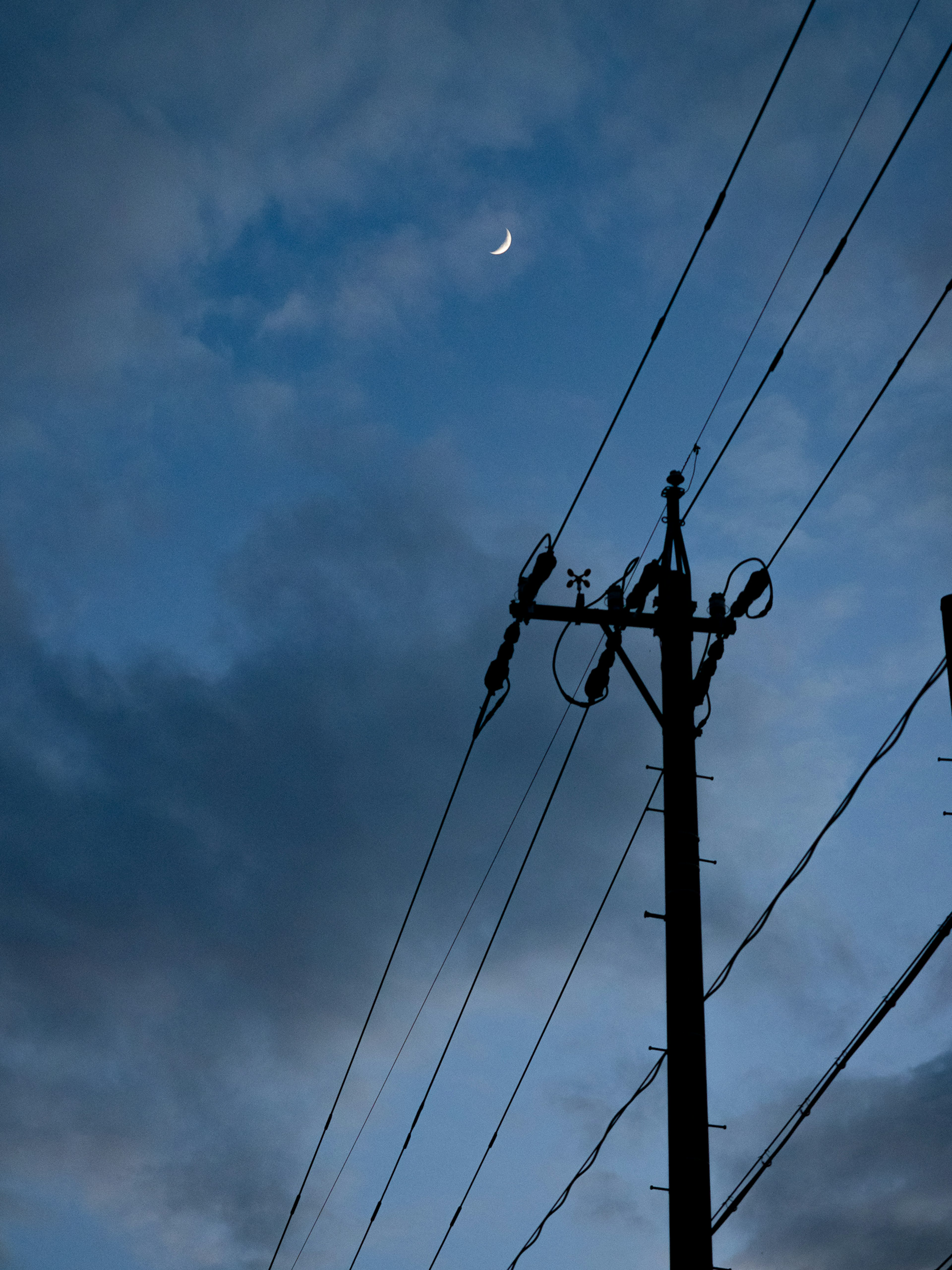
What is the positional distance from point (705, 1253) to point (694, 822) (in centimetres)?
316

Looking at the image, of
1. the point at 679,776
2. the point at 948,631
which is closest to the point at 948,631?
the point at 948,631

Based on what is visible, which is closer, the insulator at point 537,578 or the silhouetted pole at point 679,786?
the silhouetted pole at point 679,786

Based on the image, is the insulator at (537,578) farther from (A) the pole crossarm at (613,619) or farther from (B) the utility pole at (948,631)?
(B) the utility pole at (948,631)

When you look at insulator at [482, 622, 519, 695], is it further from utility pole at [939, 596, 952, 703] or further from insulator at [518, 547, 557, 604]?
utility pole at [939, 596, 952, 703]

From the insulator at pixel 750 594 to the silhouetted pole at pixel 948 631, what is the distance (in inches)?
65.2

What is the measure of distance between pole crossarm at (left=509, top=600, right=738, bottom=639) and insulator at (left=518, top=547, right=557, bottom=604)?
0.10 metres

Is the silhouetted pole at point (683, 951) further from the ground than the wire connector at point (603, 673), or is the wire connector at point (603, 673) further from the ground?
the wire connector at point (603, 673)

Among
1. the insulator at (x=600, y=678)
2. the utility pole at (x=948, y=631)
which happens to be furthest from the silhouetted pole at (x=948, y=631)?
the insulator at (x=600, y=678)

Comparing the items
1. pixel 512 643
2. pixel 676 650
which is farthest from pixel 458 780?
pixel 676 650

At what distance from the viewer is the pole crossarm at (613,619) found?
11.8m

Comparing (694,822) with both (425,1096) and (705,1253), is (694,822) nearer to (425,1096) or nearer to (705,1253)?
(705,1253)

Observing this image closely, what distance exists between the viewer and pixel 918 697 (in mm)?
11180

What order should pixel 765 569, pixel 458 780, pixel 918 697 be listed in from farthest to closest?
pixel 458 780
pixel 765 569
pixel 918 697

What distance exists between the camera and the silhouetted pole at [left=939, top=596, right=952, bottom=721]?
1053 centimetres
